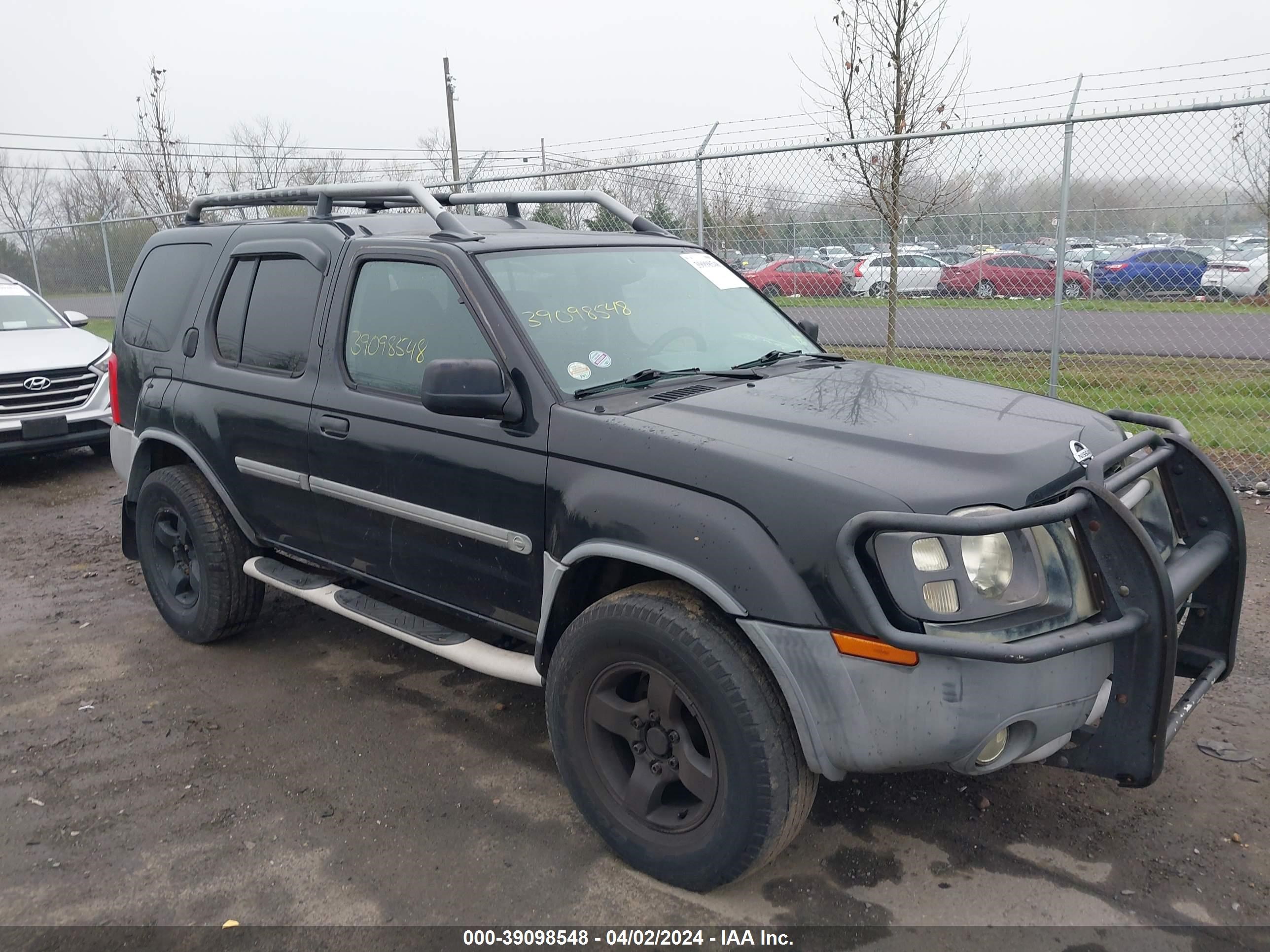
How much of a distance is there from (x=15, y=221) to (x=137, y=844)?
152 feet

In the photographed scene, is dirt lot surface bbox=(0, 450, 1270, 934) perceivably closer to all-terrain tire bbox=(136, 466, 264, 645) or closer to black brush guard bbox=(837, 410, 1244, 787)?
all-terrain tire bbox=(136, 466, 264, 645)

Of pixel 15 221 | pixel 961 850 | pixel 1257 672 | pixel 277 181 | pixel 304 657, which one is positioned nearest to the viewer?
pixel 961 850

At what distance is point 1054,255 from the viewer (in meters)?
7.58

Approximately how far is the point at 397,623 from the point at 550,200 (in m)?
2.06

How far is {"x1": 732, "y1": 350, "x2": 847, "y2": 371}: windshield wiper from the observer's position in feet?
12.7

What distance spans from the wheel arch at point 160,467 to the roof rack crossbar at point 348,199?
118 centimetres

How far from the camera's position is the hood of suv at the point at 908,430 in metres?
2.68

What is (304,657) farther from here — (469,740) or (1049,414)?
(1049,414)

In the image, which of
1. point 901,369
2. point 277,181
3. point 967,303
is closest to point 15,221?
point 277,181

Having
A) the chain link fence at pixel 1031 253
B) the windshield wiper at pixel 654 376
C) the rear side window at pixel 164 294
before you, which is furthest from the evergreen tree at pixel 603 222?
the windshield wiper at pixel 654 376

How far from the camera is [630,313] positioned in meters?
3.81

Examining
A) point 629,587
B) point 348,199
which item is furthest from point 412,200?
point 629,587

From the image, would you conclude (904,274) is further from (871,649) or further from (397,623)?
(871,649)

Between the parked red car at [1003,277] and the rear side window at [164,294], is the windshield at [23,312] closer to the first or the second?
the rear side window at [164,294]
